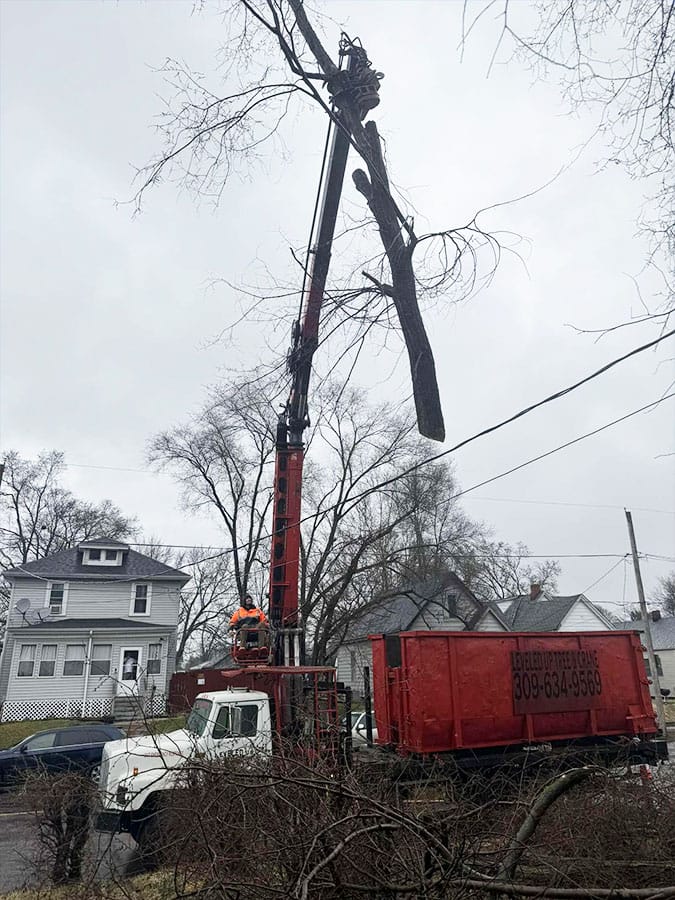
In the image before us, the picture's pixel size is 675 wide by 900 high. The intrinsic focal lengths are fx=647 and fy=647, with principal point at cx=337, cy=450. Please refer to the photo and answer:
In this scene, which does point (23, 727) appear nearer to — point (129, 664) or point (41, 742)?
point (129, 664)

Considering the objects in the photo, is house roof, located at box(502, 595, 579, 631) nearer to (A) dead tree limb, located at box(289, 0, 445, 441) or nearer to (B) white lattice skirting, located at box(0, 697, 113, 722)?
(B) white lattice skirting, located at box(0, 697, 113, 722)

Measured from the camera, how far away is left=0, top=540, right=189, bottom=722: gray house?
25.3 metres

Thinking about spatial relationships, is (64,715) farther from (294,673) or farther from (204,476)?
(294,673)

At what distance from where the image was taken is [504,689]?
1009 centimetres

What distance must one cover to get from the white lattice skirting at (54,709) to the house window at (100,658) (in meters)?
1.09

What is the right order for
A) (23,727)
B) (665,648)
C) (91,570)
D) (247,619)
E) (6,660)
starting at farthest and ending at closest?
(665,648) → (91,570) → (6,660) → (23,727) → (247,619)

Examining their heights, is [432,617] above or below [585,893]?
above

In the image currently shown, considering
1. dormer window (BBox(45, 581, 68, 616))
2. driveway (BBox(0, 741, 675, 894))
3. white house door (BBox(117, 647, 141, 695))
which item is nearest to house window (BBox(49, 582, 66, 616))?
dormer window (BBox(45, 581, 68, 616))

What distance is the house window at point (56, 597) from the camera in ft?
90.2

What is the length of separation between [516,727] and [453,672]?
1.43m

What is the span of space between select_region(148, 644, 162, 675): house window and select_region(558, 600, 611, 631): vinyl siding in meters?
21.8

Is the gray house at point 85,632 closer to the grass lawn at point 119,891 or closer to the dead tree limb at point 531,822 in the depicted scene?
the grass lawn at point 119,891

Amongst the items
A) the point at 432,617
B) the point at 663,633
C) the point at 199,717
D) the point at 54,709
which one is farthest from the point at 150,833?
the point at 663,633

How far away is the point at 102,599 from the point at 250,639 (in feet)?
67.7
